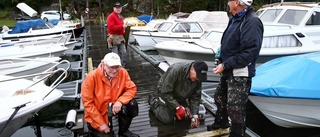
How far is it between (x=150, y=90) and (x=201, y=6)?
2613 centimetres

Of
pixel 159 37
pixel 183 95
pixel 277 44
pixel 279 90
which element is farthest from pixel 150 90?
pixel 159 37

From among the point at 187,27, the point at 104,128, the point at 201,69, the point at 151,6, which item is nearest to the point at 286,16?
the point at 187,27

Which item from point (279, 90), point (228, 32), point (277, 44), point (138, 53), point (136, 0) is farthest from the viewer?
point (136, 0)

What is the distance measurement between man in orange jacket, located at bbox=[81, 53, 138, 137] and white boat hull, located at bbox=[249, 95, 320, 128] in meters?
2.16

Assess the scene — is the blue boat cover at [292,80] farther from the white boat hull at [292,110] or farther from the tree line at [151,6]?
the tree line at [151,6]

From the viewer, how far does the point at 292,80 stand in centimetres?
398

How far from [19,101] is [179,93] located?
7.48 ft

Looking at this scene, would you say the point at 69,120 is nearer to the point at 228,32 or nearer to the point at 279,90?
the point at 228,32

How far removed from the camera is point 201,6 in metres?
30.1

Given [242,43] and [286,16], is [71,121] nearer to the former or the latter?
[242,43]

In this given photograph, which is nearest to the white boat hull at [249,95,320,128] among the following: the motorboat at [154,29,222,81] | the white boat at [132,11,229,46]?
the motorboat at [154,29,222,81]

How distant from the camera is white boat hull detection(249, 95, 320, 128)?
13.0ft

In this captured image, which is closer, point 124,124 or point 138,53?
point 124,124

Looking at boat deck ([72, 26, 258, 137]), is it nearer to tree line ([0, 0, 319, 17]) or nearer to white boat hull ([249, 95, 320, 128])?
white boat hull ([249, 95, 320, 128])
